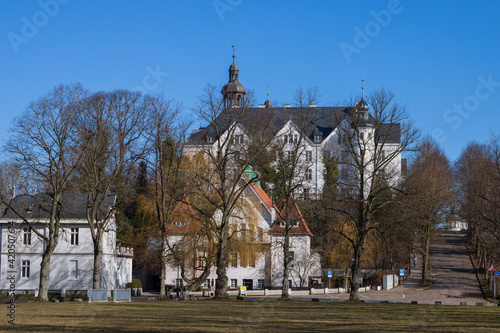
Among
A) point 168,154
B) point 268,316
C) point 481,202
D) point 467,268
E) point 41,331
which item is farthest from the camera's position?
point 467,268

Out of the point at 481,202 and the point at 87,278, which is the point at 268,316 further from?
the point at 481,202

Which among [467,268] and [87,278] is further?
[467,268]

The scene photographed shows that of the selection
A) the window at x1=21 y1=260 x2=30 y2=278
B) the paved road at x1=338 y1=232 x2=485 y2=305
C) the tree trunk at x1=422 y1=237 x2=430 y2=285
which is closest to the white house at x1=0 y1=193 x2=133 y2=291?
the window at x1=21 y1=260 x2=30 y2=278

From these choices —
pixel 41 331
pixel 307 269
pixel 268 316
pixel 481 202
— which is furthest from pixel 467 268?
pixel 41 331

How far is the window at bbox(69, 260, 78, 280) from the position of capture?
52812 mm

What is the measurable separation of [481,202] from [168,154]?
33.6 metres

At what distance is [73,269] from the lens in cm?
5309

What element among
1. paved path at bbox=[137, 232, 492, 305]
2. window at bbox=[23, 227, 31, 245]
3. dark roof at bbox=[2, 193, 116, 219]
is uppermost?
dark roof at bbox=[2, 193, 116, 219]

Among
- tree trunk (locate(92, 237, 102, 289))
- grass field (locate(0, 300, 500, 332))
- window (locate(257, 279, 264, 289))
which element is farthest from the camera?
window (locate(257, 279, 264, 289))

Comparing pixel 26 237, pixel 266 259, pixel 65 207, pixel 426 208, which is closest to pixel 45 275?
pixel 26 237

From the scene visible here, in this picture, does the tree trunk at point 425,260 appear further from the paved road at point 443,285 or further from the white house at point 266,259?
the white house at point 266,259

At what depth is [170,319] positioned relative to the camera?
72.3 feet

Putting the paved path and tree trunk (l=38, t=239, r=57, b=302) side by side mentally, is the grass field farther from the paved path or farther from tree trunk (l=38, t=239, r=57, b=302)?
the paved path

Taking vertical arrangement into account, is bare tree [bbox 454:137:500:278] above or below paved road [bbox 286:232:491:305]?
above
